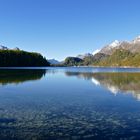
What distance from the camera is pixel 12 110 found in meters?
26.9

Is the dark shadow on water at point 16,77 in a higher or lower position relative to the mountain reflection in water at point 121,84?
higher

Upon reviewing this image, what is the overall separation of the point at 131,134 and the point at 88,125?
11.7 feet

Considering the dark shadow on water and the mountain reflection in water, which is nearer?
the mountain reflection in water

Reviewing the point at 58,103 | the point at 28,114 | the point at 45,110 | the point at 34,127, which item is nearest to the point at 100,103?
the point at 58,103

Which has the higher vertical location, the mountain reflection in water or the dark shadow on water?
the dark shadow on water

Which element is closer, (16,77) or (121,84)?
(121,84)

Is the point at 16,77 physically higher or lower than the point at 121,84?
higher

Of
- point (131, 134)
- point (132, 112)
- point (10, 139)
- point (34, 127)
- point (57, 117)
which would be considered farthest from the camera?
point (132, 112)

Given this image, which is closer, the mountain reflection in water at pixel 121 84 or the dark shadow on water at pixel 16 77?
the mountain reflection in water at pixel 121 84

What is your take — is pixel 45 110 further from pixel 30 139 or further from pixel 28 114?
pixel 30 139

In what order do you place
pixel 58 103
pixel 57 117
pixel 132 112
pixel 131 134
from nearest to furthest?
pixel 131 134 → pixel 57 117 → pixel 132 112 → pixel 58 103

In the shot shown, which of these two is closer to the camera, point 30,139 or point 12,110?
point 30,139

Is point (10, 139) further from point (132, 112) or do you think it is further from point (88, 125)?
point (132, 112)

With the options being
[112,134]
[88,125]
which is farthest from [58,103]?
[112,134]
